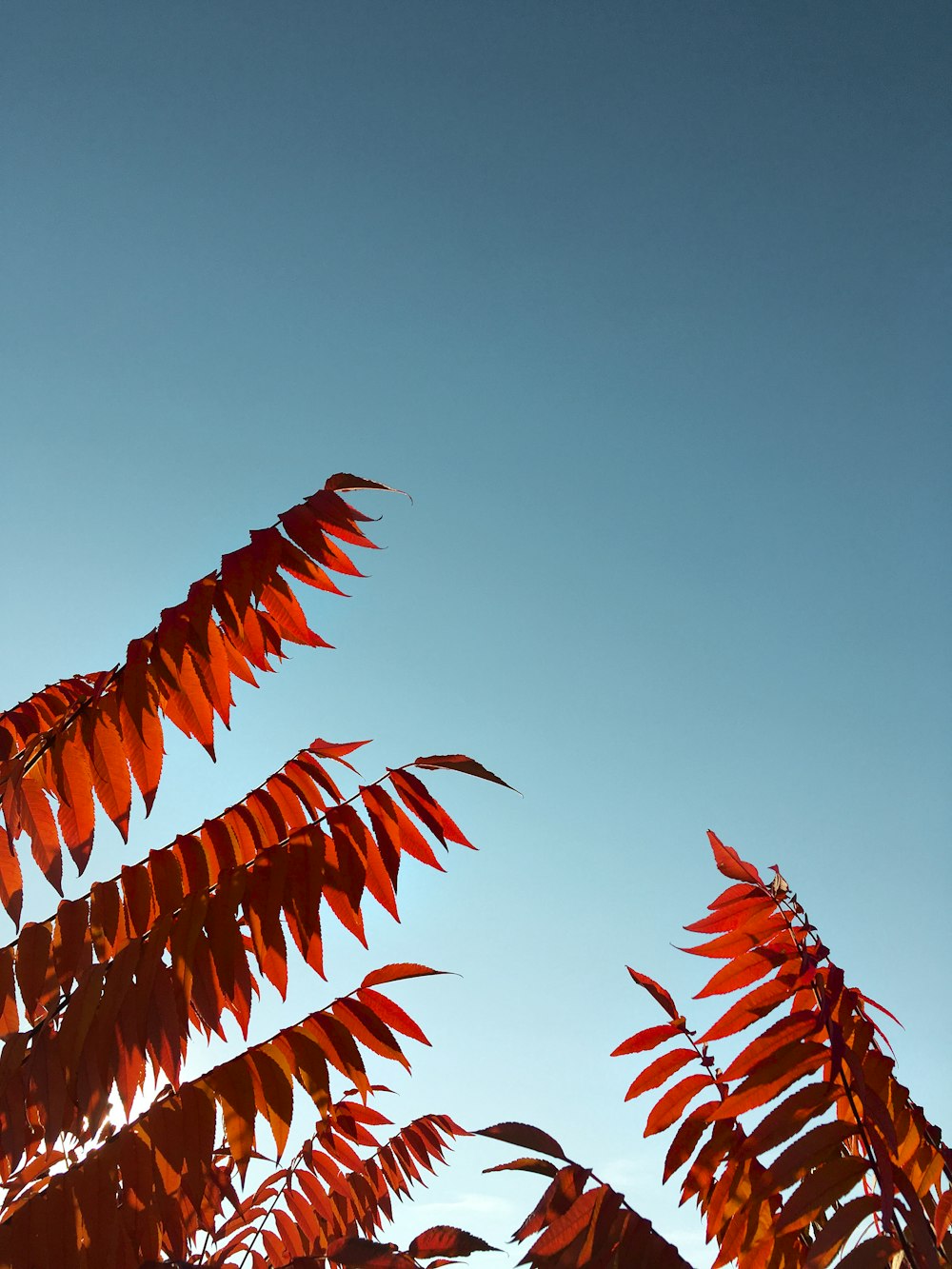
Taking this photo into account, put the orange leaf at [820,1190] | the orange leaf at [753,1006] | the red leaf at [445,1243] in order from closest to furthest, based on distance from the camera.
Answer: the red leaf at [445,1243] < the orange leaf at [820,1190] < the orange leaf at [753,1006]

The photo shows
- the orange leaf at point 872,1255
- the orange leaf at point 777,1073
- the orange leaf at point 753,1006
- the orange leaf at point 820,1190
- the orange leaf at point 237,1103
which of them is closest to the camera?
the orange leaf at point 872,1255

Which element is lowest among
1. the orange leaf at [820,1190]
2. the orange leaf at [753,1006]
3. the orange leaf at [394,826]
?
the orange leaf at [820,1190]

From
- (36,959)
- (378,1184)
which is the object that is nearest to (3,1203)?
(36,959)

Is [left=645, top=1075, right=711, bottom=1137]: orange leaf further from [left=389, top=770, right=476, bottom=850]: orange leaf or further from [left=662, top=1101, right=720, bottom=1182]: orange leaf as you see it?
[left=389, top=770, right=476, bottom=850]: orange leaf

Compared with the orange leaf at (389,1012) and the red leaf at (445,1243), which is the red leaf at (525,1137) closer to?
the red leaf at (445,1243)

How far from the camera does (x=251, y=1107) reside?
1.92m

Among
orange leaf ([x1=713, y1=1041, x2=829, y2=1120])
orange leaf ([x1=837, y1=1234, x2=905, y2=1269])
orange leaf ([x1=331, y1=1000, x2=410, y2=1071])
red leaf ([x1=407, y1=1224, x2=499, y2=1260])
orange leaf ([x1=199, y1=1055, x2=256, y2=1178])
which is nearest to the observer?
orange leaf ([x1=837, y1=1234, x2=905, y2=1269])

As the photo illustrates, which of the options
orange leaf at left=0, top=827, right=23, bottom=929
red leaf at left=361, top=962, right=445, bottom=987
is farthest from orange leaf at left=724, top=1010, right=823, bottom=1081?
orange leaf at left=0, top=827, right=23, bottom=929

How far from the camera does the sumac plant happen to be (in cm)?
150

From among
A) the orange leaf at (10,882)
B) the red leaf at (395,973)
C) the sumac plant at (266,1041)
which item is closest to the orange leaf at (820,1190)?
the sumac plant at (266,1041)

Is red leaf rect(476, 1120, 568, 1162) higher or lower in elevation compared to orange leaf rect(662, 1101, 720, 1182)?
higher

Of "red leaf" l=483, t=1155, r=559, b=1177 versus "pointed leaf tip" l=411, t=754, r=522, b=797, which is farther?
"pointed leaf tip" l=411, t=754, r=522, b=797

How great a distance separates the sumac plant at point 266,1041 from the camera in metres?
1.50

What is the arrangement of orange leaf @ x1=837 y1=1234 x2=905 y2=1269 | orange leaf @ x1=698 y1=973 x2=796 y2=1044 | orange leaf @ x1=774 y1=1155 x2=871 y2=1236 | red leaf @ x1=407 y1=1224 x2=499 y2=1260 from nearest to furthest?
orange leaf @ x1=837 y1=1234 x2=905 y2=1269, red leaf @ x1=407 y1=1224 x2=499 y2=1260, orange leaf @ x1=774 y1=1155 x2=871 y2=1236, orange leaf @ x1=698 y1=973 x2=796 y2=1044
